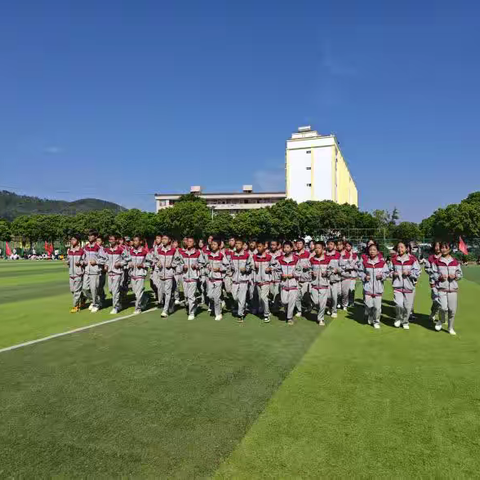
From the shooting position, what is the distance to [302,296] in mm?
10812

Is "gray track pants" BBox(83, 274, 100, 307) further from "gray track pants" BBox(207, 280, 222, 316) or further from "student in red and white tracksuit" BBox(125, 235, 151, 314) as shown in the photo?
"gray track pants" BBox(207, 280, 222, 316)

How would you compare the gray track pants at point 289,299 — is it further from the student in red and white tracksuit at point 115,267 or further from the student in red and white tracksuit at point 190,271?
the student in red and white tracksuit at point 115,267

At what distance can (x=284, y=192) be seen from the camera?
4018 inches

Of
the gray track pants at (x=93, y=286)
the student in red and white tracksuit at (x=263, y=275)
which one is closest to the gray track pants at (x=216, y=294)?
the student in red and white tracksuit at (x=263, y=275)

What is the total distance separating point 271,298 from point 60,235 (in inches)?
2309

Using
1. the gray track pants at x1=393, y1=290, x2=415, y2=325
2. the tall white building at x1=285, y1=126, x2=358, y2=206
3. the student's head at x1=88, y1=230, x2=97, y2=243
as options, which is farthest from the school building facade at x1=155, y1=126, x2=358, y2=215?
the gray track pants at x1=393, y1=290, x2=415, y2=325

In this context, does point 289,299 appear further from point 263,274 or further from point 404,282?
point 404,282

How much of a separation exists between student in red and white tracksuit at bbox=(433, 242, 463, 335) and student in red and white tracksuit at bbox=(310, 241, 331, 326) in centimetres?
240

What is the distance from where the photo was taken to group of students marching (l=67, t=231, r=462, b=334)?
886 centimetres

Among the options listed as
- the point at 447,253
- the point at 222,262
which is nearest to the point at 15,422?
the point at 222,262

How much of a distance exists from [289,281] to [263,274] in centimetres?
79

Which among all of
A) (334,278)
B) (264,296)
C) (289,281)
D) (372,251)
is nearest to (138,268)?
(264,296)

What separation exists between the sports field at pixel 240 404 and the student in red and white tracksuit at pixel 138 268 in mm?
2058

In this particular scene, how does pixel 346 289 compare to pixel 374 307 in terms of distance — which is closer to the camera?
pixel 374 307
